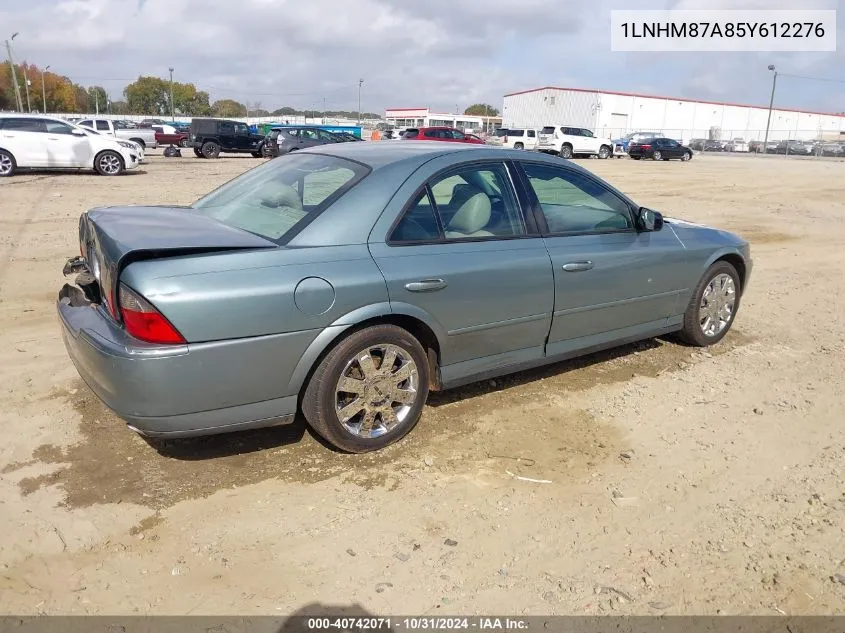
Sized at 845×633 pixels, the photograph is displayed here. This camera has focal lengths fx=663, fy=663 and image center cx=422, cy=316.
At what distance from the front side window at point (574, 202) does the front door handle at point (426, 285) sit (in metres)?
A: 0.99

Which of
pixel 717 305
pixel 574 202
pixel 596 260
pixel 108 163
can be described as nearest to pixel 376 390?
pixel 596 260

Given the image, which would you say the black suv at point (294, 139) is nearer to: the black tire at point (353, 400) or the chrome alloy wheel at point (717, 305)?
the chrome alloy wheel at point (717, 305)

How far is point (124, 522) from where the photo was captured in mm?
2914

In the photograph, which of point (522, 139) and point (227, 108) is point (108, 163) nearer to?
point (522, 139)

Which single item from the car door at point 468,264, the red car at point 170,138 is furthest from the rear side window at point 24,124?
the red car at point 170,138

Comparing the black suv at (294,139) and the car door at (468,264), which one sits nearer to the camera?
the car door at (468,264)

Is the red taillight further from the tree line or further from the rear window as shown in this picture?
the tree line

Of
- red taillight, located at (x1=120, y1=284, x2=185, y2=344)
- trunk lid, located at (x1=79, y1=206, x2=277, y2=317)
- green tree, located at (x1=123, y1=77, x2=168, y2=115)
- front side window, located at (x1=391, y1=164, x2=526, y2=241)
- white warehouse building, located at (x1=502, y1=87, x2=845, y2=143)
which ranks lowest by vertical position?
red taillight, located at (x1=120, y1=284, x2=185, y2=344)

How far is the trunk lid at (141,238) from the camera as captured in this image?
2.94 m

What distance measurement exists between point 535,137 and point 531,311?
35507mm

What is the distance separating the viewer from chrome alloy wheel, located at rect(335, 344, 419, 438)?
3.37 metres

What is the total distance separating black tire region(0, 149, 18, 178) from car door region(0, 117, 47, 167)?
0.10 meters

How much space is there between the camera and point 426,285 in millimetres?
3475

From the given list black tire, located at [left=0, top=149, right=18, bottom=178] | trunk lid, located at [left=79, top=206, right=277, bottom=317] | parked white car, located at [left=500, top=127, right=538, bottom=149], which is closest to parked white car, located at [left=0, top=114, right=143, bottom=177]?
black tire, located at [left=0, top=149, right=18, bottom=178]
